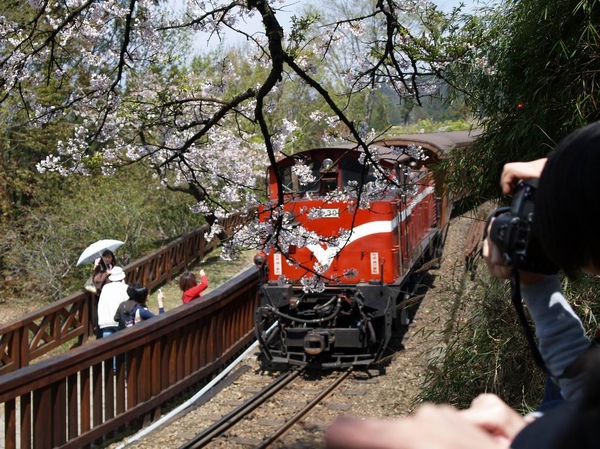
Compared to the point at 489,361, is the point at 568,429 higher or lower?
higher

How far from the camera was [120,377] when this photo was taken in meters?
7.60

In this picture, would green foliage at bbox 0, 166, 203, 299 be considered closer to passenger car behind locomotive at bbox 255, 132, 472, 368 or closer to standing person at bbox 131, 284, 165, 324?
passenger car behind locomotive at bbox 255, 132, 472, 368

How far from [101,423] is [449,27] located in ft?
16.3

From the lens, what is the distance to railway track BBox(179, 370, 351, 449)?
7.54 metres

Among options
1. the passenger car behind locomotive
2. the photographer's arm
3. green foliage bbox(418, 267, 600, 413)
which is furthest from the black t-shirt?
the passenger car behind locomotive

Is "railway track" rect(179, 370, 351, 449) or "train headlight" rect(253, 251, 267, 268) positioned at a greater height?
"train headlight" rect(253, 251, 267, 268)

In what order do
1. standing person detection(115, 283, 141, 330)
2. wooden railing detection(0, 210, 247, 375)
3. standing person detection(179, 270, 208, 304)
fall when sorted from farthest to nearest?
standing person detection(179, 270, 208, 304) → wooden railing detection(0, 210, 247, 375) → standing person detection(115, 283, 141, 330)

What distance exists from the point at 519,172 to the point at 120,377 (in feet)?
22.0

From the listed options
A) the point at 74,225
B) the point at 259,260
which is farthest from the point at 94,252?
the point at 74,225

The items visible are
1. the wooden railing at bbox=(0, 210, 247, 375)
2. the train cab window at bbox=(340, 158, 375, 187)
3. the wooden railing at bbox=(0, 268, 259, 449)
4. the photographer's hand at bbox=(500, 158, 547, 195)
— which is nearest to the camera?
the photographer's hand at bbox=(500, 158, 547, 195)

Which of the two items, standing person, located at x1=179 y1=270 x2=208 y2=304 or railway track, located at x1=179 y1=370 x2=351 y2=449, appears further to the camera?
standing person, located at x1=179 y1=270 x2=208 y2=304

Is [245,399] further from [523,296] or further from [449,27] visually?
[523,296]

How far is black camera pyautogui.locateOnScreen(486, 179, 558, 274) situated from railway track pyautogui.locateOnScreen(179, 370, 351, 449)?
626 centimetres

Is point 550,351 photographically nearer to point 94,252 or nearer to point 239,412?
point 239,412
